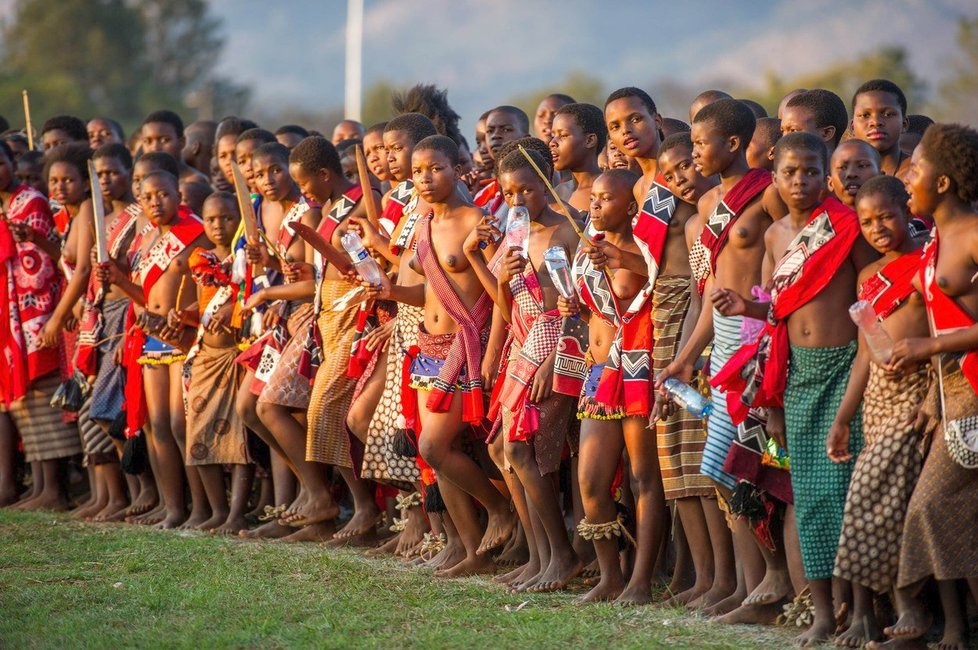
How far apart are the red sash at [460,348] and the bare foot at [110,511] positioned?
3.77 meters

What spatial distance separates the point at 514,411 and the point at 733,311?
1.70m

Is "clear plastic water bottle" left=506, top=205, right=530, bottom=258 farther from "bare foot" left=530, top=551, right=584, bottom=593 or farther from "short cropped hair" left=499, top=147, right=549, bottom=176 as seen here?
"bare foot" left=530, top=551, right=584, bottom=593

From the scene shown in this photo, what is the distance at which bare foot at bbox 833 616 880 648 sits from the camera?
20.6 feet

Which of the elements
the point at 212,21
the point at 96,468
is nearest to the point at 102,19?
the point at 212,21

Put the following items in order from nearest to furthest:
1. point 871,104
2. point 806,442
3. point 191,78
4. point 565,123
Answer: point 806,442
point 871,104
point 565,123
point 191,78

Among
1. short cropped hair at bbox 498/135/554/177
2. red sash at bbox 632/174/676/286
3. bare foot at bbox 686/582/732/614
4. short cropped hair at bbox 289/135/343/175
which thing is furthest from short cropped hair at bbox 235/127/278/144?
bare foot at bbox 686/582/732/614

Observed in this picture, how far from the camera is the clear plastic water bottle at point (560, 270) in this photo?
762 centimetres

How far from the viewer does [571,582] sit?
26.3 ft

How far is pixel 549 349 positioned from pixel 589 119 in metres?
1.49

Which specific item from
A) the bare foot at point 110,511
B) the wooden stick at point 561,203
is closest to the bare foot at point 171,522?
the bare foot at point 110,511

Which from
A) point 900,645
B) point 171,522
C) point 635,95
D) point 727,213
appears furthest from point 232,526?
point 900,645

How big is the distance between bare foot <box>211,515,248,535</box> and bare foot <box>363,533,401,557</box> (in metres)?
1.21

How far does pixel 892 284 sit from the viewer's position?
6281mm

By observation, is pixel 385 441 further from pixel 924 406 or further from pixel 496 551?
pixel 924 406
